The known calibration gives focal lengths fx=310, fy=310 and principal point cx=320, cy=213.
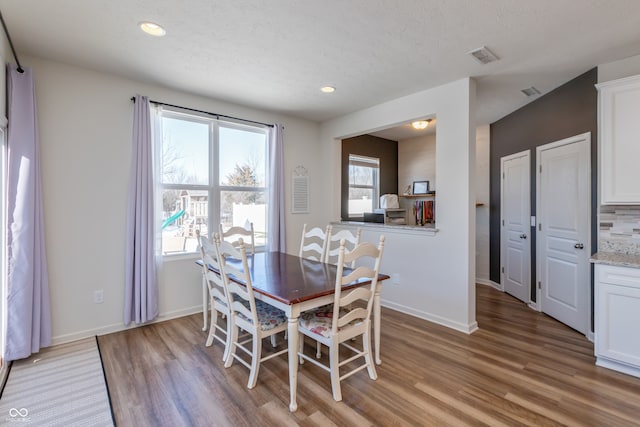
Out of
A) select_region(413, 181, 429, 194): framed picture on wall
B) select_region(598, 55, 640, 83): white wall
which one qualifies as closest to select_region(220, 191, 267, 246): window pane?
select_region(413, 181, 429, 194): framed picture on wall

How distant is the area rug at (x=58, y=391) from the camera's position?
6.22 feet

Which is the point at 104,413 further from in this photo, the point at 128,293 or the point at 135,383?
the point at 128,293

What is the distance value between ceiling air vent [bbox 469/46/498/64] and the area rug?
12.2 ft

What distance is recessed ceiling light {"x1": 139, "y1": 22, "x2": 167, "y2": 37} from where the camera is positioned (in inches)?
88.1

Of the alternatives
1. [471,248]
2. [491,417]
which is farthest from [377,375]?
[471,248]

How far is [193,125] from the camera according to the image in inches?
146

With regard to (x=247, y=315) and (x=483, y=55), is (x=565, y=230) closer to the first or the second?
(x=483, y=55)

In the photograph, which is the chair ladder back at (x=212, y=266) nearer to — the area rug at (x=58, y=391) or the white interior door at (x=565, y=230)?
the area rug at (x=58, y=391)

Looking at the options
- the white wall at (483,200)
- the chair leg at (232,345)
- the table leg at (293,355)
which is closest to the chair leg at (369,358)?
the table leg at (293,355)

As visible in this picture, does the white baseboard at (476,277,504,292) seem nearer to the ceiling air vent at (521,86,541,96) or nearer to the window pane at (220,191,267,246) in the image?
the ceiling air vent at (521,86,541,96)

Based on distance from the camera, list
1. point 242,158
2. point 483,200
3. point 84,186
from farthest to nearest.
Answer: point 483,200 < point 242,158 < point 84,186

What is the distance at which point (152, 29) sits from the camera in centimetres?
230

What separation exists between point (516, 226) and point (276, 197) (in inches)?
132

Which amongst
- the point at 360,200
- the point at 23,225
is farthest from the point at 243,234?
the point at 360,200
